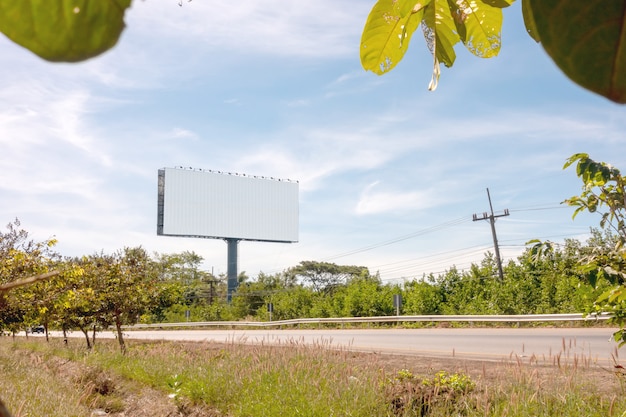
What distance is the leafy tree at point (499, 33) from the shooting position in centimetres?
15

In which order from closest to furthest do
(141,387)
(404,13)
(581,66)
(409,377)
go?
(581,66) → (404,13) → (409,377) → (141,387)

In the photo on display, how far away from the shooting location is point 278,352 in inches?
291

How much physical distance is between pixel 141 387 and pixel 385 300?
56.1 ft

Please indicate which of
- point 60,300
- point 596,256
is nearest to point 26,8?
point 596,256

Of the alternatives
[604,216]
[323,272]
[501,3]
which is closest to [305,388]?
[604,216]

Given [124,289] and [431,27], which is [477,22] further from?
[124,289]

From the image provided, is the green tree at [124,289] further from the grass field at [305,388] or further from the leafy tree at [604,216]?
the leafy tree at [604,216]

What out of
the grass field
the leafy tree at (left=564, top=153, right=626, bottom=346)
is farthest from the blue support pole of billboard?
the leafy tree at (left=564, top=153, right=626, bottom=346)

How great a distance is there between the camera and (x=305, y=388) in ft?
17.2

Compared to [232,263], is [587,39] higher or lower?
lower

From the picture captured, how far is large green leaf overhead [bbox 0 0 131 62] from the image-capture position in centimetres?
16

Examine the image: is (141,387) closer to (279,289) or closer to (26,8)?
(26,8)

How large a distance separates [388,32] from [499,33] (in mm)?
111

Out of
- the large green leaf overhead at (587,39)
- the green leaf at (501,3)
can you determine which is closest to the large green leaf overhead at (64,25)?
the large green leaf overhead at (587,39)
